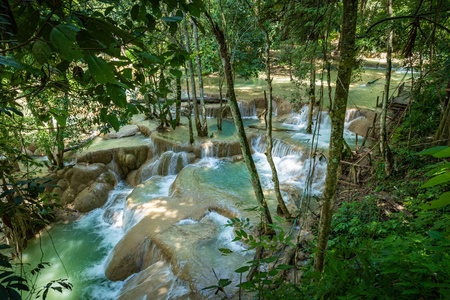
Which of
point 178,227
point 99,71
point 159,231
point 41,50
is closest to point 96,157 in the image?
point 159,231

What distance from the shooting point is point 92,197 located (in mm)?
8609

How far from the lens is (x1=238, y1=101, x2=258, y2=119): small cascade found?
1406 centimetres

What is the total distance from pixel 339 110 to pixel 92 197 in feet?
29.7

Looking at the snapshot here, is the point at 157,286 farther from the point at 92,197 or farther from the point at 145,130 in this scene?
the point at 145,130

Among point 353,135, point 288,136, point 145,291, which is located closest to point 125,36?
point 145,291

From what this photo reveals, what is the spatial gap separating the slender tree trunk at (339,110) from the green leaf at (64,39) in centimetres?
161

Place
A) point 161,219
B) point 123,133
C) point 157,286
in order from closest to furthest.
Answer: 1. point 157,286
2. point 161,219
3. point 123,133

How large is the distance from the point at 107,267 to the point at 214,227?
269 cm

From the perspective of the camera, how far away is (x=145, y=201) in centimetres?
725

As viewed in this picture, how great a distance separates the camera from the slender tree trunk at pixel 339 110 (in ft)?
5.34

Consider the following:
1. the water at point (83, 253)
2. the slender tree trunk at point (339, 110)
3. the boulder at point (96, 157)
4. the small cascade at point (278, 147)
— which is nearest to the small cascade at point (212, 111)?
the small cascade at point (278, 147)

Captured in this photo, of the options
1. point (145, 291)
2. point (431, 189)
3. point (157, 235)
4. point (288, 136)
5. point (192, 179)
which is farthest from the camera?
point (288, 136)

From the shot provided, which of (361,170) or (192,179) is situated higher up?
(361,170)

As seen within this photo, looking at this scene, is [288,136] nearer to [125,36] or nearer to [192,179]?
[192,179]
